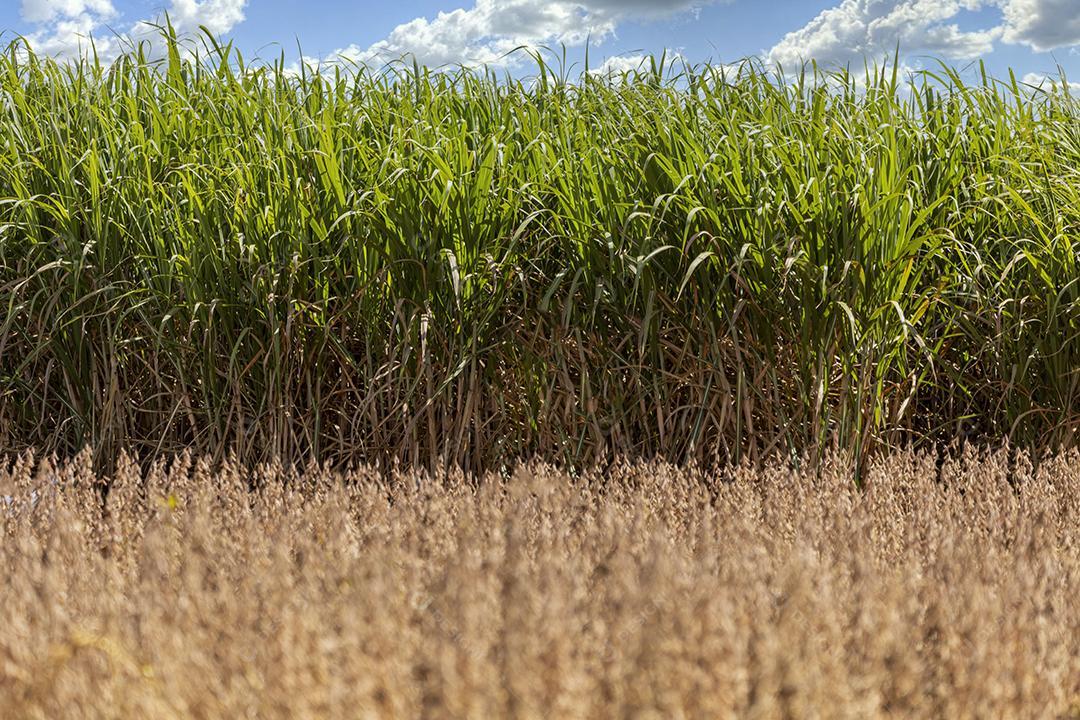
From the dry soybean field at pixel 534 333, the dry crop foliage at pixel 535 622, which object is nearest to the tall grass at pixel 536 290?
the dry soybean field at pixel 534 333

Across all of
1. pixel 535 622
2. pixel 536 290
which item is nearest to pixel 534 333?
pixel 536 290

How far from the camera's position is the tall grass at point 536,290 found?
296 centimetres

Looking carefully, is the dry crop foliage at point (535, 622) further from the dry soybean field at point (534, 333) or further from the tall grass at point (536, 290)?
the tall grass at point (536, 290)

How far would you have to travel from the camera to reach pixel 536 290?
127 inches

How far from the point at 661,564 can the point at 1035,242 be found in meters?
2.44

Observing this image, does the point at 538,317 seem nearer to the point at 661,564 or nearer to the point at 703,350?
the point at 703,350

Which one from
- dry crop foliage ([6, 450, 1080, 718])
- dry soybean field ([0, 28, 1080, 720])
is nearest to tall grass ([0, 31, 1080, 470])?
dry soybean field ([0, 28, 1080, 720])

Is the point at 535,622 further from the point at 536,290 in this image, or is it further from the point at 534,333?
the point at 536,290

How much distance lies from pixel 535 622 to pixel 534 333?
6.26 ft

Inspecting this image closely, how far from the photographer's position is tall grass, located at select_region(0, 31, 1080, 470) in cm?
296

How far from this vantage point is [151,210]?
321cm

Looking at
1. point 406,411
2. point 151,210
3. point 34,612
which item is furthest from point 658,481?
point 151,210

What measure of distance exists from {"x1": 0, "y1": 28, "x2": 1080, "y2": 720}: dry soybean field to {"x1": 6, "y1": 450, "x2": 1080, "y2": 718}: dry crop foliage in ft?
0.07

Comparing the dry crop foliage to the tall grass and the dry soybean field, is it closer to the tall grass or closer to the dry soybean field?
the dry soybean field
